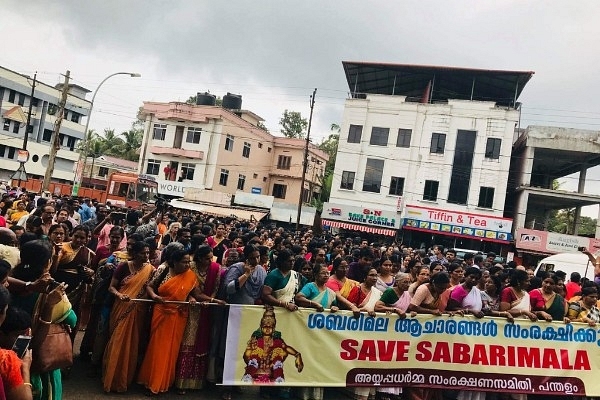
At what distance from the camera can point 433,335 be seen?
18.4ft

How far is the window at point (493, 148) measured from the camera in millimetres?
29219

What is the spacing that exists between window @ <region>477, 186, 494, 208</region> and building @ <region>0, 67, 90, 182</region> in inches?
1222

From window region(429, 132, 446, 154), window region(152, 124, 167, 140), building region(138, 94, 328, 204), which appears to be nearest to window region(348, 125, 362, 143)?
window region(429, 132, 446, 154)

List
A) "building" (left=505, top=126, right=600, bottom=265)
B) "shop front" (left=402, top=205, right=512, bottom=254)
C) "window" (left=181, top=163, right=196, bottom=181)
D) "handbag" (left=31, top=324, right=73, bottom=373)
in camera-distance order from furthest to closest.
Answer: "window" (left=181, top=163, right=196, bottom=181) → "shop front" (left=402, top=205, right=512, bottom=254) → "building" (left=505, top=126, right=600, bottom=265) → "handbag" (left=31, top=324, right=73, bottom=373)

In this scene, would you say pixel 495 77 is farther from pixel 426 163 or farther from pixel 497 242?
pixel 497 242

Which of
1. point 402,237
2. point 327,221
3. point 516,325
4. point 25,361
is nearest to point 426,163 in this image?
point 402,237

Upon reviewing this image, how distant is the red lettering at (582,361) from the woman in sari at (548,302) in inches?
17.5

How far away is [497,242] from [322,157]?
23.0 meters

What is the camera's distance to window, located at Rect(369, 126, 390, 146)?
102 feet

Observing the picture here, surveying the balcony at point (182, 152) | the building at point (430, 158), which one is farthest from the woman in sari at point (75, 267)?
the balcony at point (182, 152)

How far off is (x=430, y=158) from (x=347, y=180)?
5.58 meters

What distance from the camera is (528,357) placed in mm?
5824

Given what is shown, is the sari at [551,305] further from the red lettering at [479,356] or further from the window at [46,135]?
the window at [46,135]

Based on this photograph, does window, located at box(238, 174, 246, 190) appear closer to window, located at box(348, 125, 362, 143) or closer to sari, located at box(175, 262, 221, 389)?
window, located at box(348, 125, 362, 143)
